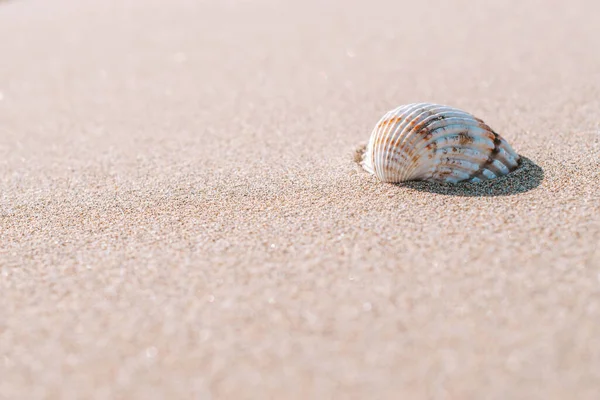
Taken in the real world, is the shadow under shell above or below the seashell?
below

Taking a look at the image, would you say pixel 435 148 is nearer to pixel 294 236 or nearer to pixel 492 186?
pixel 492 186

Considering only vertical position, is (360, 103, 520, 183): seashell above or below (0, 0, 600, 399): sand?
above

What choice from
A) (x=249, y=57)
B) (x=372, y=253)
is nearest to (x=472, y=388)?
(x=372, y=253)

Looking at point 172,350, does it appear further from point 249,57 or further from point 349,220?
point 249,57

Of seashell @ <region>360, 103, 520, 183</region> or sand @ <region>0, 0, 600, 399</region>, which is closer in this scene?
sand @ <region>0, 0, 600, 399</region>

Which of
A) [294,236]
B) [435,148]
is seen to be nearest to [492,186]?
[435,148]
